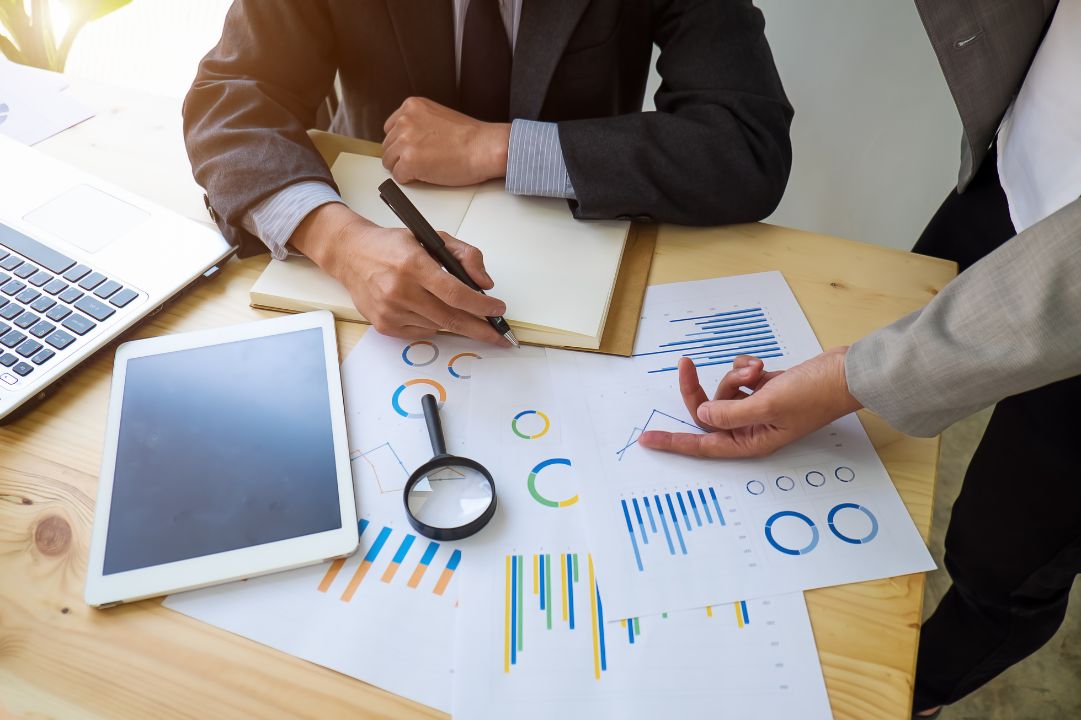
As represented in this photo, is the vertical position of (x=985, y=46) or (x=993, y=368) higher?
(x=985, y=46)

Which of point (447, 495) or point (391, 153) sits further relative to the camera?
point (391, 153)

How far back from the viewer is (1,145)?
3.55 ft

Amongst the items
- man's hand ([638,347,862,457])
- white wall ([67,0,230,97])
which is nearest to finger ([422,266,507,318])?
man's hand ([638,347,862,457])

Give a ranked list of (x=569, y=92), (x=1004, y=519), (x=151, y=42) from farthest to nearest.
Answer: (x=151, y=42) → (x=569, y=92) → (x=1004, y=519)

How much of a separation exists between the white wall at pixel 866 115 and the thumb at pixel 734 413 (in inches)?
53.3

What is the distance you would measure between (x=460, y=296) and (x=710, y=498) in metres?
0.33

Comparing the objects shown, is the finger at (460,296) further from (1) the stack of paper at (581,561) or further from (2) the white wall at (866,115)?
(2) the white wall at (866,115)

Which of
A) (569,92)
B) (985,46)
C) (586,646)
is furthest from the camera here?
(569,92)

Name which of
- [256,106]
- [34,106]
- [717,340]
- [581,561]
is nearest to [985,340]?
[717,340]

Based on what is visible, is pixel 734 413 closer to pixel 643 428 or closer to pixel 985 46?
pixel 643 428

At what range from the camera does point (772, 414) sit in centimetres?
72

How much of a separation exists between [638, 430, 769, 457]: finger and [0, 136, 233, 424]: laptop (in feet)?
1.94

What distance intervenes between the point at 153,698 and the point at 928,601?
1.57 meters

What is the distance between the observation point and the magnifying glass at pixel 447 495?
2.19ft
